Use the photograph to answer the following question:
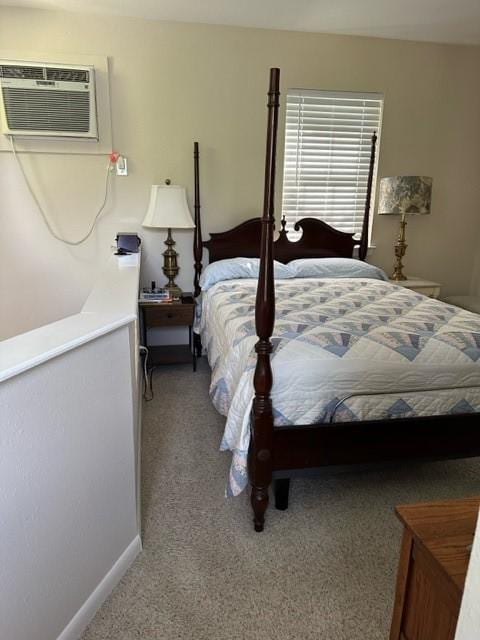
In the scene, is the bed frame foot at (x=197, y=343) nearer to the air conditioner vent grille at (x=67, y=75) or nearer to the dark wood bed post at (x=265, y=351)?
the dark wood bed post at (x=265, y=351)

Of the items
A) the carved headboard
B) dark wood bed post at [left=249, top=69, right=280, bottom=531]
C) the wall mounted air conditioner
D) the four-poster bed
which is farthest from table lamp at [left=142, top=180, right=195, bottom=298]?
dark wood bed post at [left=249, top=69, right=280, bottom=531]

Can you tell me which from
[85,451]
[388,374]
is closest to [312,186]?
[388,374]

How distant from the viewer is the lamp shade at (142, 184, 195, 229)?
3068 millimetres

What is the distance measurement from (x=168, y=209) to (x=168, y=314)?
2.49 ft

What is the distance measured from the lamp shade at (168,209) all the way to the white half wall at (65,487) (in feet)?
5.84

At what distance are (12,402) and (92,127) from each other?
2.69 metres

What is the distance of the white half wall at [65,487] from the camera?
0.96 meters

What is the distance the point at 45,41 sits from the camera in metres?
2.93

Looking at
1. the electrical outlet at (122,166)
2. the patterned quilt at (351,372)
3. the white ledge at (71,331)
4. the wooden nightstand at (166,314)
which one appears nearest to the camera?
the white ledge at (71,331)

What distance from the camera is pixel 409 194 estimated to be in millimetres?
3383

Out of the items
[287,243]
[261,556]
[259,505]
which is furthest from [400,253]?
[261,556]

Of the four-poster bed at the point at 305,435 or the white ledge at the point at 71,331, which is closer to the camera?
the white ledge at the point at 71,331

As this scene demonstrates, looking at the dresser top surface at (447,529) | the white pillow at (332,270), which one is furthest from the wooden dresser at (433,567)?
the white pillow at (332,270)

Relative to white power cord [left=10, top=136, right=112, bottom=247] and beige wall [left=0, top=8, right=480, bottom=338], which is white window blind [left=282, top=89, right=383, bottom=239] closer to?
beige wall [left=0, top=8, right=480, bottom=338]
